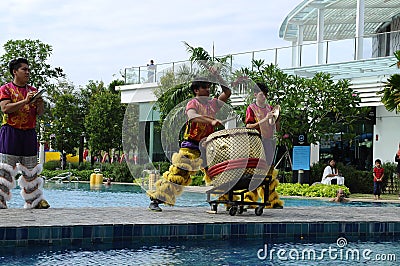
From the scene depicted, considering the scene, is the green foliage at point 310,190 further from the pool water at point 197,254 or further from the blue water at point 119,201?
the pool water at point 197,254

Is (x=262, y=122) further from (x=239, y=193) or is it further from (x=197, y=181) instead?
(x=197, y=181)

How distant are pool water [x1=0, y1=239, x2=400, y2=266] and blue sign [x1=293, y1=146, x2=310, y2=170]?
15051 millimetres

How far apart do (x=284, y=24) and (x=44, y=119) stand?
541 inches

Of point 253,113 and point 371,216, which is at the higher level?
point 253,113

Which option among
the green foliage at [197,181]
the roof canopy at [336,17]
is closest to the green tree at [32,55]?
the roof canopy at [336,17]

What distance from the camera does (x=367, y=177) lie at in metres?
22.8

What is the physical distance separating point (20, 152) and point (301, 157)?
47.9ft

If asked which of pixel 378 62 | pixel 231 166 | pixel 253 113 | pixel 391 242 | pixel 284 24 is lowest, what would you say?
pixel 391 242

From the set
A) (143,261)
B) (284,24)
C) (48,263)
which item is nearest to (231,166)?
(143,261)

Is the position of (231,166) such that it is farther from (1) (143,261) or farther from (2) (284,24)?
(2) (284,24)

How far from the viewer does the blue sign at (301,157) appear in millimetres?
22234

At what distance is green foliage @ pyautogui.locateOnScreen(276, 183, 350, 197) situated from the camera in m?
19.7

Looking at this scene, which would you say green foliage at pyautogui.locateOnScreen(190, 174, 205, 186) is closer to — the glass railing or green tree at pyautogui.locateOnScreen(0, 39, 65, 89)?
the glass railing

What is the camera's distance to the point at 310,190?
20047 millimetres
